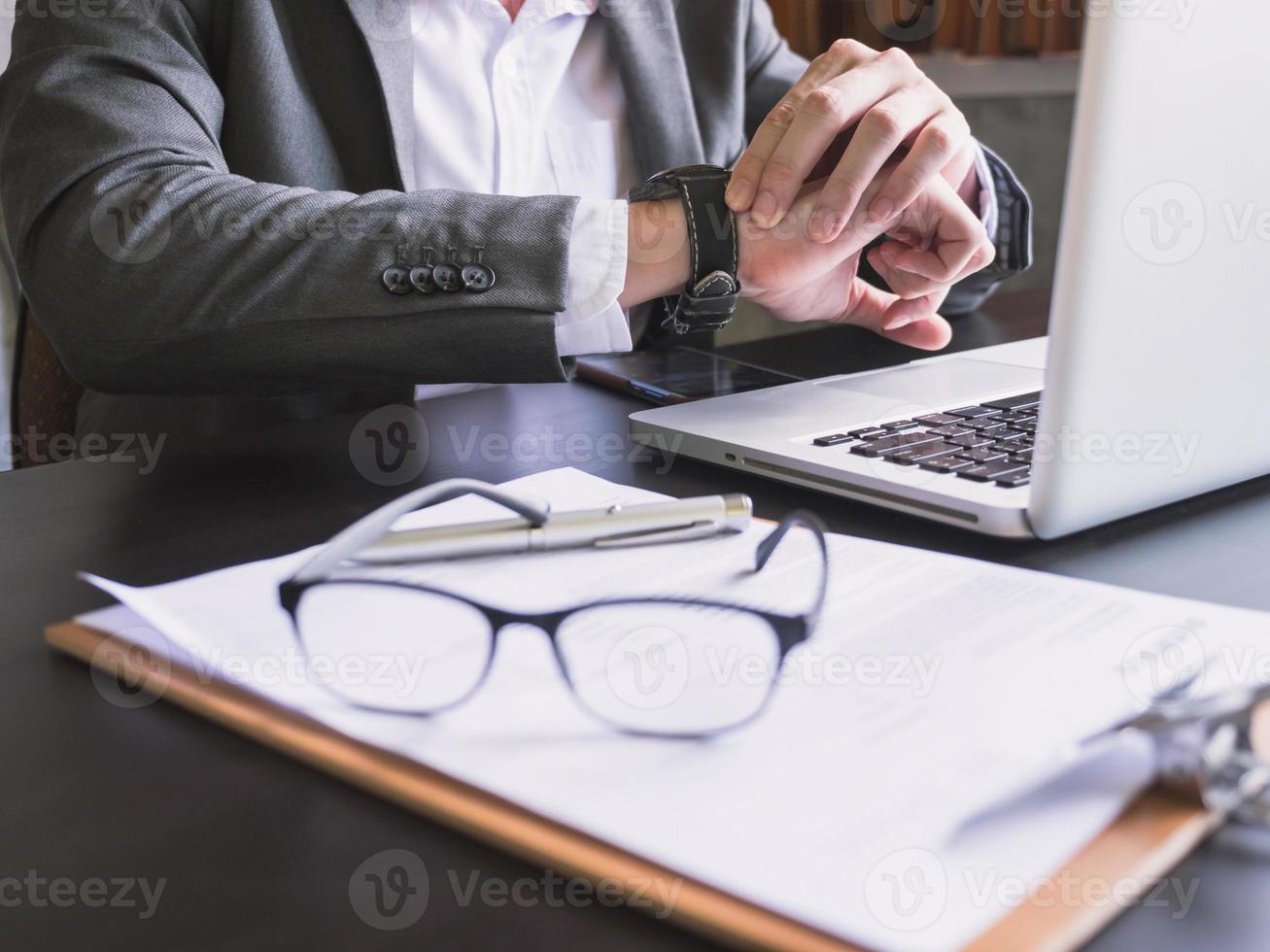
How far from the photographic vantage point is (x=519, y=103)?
3.51 feet

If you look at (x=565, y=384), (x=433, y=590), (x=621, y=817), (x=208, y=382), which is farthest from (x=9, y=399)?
(x=621, y=817)

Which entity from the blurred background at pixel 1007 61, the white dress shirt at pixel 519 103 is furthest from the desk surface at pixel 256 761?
the blurred background at pixel 1007 61

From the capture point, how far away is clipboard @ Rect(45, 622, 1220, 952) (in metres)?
0.25

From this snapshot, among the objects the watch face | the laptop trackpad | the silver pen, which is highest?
the watch face

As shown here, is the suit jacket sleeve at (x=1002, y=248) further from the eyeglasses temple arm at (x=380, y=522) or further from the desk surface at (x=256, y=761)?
the eyeglasses temple arm at (x=380, y=522)

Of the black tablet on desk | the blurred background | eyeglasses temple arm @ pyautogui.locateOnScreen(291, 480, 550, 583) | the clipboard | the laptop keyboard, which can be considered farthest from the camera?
the blurred background

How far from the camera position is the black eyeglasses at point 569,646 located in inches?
13.4

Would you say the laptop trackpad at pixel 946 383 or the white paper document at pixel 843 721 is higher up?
the white paper document at pixel 843 721

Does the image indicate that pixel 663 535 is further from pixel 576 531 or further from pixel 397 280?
pixel 397 280

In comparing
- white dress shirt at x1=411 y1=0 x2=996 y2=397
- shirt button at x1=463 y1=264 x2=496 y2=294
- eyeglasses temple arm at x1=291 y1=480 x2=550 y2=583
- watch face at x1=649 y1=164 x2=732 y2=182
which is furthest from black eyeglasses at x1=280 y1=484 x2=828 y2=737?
white dress shirt at x1=411 y1=0 x2=996 y2=397

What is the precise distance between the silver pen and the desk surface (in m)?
0.07

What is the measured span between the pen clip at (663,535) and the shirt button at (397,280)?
0.95 feet

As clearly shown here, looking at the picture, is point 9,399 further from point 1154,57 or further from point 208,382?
point 1154,57

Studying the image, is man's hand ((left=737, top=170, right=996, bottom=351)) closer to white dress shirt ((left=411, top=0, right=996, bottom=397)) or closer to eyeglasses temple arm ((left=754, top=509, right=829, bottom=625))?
white dress shirt ((left=411, top=0, right=996, bottom=397))
